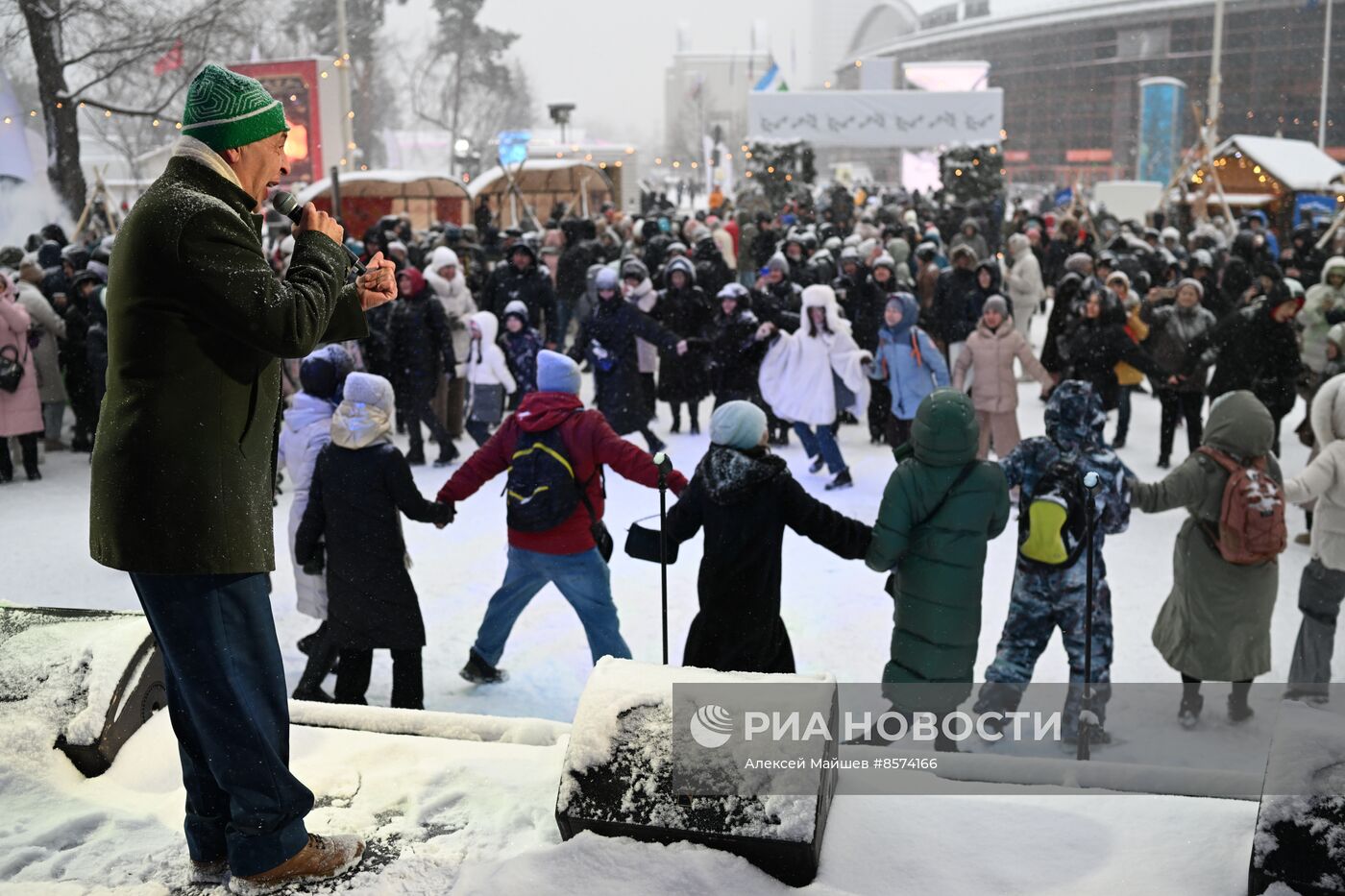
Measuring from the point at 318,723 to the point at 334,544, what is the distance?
1.48 m

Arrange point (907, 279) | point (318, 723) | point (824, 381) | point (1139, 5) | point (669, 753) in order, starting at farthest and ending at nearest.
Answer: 1. point (1139, 5)
2. point (907, 279)
3. point (824, 381)
4. point (318, 723)
5. point (669, 753)

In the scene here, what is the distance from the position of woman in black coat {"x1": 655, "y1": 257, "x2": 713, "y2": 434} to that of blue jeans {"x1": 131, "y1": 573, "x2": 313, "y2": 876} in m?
8.04

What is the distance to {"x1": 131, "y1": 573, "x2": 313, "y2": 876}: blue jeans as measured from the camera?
2342 mm

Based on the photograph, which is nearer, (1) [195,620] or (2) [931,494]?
(1) [195,620]

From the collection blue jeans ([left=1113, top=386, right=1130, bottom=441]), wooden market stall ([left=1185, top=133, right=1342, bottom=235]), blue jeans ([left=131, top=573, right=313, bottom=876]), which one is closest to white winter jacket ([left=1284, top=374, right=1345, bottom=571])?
blue jeans ([left=131, top=573, right=313, bottom=876])

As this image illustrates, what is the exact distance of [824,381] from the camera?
30.4 ft

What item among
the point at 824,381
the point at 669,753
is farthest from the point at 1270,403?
the point at 669,753

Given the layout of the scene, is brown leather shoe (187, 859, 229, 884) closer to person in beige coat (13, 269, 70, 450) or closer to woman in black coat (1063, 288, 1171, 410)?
woman in black coat (1063, 288, 1171, 410)

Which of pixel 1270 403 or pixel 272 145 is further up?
pixel 272 145

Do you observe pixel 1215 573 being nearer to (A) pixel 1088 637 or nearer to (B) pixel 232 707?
(A) pixel 1088 637

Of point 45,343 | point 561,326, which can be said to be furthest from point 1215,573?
point 561,326

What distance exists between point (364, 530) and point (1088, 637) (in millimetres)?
2790

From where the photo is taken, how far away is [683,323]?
10.7 meters

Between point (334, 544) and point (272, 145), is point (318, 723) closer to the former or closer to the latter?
point (334, 544)
